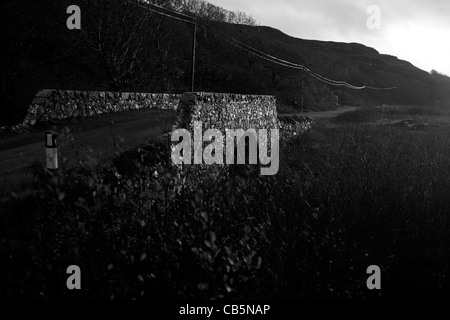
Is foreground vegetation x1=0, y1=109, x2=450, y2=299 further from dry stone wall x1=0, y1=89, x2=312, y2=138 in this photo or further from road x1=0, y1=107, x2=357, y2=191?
dry stone wall x1=0, y1=89, x2=312, y2=138

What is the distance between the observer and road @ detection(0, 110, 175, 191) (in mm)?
6680

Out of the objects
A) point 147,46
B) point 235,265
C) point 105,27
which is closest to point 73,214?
point 235,265

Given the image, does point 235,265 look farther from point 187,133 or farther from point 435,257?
point 187,133

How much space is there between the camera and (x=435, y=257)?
4.59 metres

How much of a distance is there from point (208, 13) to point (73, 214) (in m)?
54.9

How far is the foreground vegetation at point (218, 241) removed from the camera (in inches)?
144

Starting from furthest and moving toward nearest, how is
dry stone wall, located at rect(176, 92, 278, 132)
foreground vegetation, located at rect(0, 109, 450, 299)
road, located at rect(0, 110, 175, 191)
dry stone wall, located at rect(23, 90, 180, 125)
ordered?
dry stone wall, located at rect(23, 90, 180, 125) < dry stone wall, located at rect(176, 92, 278, 132) < road, located at rect(0, 110, 175, 191) < foreground vegetation, located at rect(0, 109, 450, 299)

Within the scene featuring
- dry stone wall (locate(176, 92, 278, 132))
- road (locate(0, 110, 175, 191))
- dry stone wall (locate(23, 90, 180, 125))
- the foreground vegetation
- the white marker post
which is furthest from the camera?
dry stone wall (locate(23, 90, 180, 125))

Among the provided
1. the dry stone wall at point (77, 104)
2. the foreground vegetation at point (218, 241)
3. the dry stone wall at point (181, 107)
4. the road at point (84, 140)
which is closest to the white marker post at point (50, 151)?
the foreground vegetation at point (218, 241)

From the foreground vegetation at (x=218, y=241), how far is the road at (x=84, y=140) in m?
1.00

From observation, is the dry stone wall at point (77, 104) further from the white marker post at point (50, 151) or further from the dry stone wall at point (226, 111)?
the white marker post at point (50, 151)

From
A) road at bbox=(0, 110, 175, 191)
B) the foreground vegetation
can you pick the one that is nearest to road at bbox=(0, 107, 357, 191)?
road at bbox=(0, 110, 175, 191)

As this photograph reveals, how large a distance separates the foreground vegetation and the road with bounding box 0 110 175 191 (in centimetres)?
100

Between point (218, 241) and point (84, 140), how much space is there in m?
5.94
